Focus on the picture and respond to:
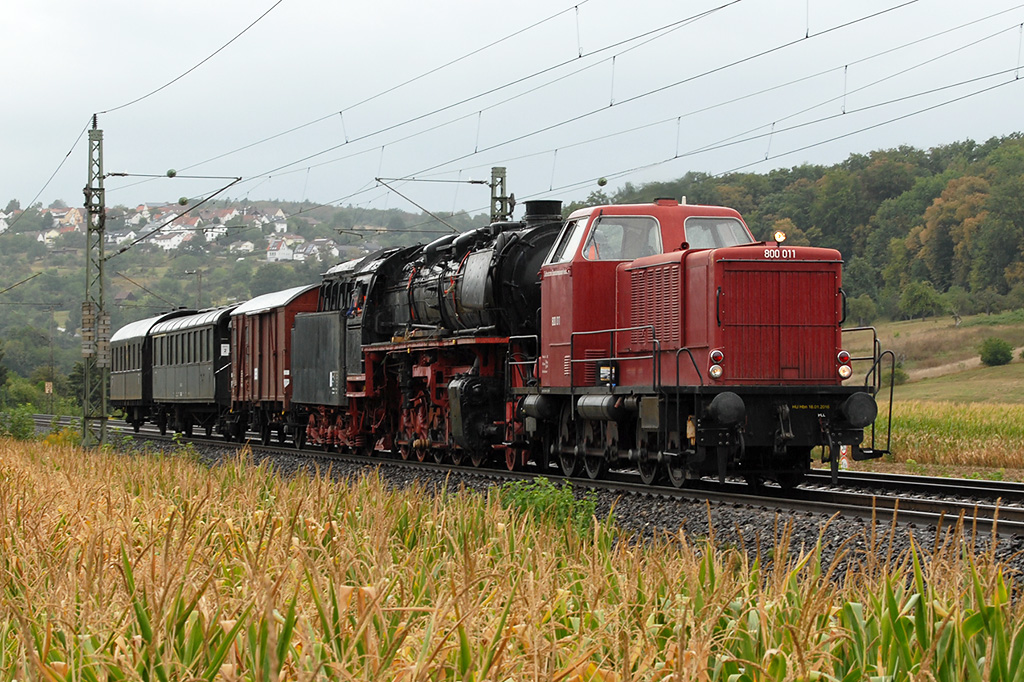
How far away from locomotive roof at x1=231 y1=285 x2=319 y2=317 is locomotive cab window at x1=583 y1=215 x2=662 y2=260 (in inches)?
507

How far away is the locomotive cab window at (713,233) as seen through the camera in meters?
15.6

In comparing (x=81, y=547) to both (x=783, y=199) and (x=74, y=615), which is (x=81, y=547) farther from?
(x=783, y=199)

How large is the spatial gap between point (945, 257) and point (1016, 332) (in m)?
6.55

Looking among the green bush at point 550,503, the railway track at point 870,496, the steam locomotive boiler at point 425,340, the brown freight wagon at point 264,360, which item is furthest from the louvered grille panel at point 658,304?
the brown freight wagon at point 264,360

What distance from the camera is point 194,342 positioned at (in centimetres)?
3397

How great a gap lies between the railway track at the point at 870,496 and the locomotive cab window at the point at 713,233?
10.6 feet

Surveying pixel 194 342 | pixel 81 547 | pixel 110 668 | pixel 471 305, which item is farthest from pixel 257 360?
pixel 110 668

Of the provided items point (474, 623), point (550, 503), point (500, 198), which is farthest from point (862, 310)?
point (474, 623)

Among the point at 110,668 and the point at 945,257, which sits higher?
the point at 945,257

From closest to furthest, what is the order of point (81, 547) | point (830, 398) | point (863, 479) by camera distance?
1. point (81, 547)
2. point (830, 398)
3. point (863, 479)

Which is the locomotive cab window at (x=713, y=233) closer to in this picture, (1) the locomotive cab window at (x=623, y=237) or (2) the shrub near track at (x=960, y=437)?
(1) the locomotive cab window at (x=623, y=237)

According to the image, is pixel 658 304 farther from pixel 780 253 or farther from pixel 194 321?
pixel 194 321

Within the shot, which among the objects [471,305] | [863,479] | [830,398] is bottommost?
[863,479]

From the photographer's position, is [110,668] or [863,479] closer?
[110,668]
